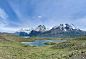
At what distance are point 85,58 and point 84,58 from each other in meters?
0.23

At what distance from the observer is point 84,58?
15484 mm

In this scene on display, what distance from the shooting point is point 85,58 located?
50.6ft
